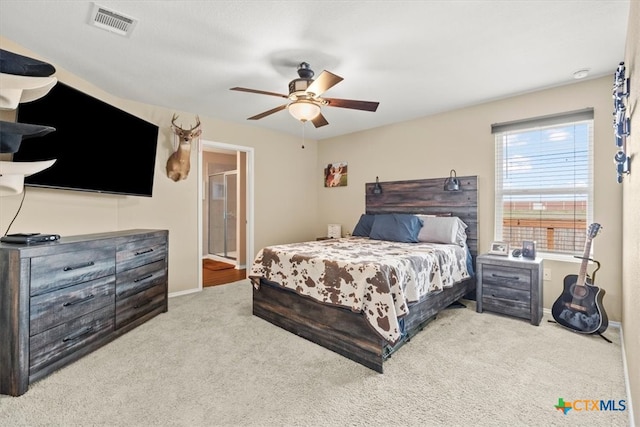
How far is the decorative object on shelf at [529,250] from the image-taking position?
3137 millimetres

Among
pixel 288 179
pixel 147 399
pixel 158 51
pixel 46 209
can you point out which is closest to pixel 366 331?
pixel 147 399

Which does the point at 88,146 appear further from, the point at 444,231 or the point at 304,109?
the point at 444,231

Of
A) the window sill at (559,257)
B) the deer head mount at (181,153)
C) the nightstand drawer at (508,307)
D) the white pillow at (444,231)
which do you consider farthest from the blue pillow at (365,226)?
the deer head mount at (181,153)

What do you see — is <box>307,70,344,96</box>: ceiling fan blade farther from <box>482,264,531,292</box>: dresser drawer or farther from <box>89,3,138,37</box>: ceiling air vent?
<box>482,264,531,292</box>: dresser drawer

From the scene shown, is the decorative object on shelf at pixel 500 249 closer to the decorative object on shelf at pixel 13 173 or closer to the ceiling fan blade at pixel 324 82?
the ceiling fan blade at pixel 324 82

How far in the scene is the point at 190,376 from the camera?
2.06 metres

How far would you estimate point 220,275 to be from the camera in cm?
512

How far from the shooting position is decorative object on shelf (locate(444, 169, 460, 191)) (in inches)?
151

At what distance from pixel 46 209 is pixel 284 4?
2.73 m

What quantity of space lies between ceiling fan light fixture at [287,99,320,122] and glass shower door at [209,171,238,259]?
386 centimetres

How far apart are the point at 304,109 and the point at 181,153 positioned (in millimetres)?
2084

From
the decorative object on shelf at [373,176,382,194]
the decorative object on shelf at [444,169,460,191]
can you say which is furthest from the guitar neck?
the decorative object on shelf at [373,176,382,194]

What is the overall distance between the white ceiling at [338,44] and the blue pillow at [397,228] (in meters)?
1.50

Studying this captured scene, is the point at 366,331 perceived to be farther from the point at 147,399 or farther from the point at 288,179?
the point at 288,179
